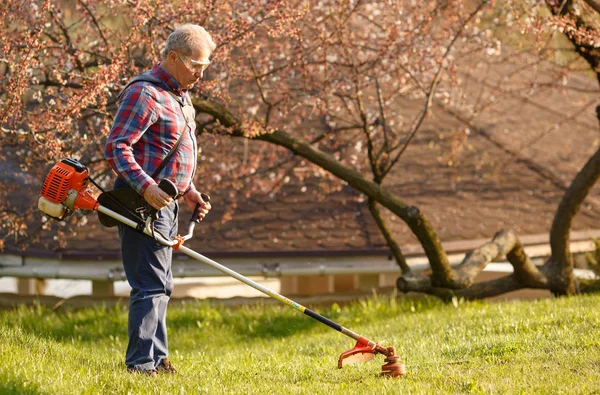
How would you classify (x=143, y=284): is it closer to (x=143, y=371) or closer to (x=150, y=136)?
(x=143, y=371)

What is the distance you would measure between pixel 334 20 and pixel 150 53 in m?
2.47

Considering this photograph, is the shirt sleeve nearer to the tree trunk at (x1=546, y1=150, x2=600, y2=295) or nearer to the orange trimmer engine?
the orange trimmer engine

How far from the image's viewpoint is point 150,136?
5.63 meters

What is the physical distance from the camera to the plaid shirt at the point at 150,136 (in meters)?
5.41

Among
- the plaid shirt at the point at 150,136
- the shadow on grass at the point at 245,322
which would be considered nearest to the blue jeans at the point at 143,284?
the plaid shirt at the point at 150,136

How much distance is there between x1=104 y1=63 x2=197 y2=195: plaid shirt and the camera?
17.8 ft

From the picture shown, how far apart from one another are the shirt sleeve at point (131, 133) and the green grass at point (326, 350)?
46.6 inches

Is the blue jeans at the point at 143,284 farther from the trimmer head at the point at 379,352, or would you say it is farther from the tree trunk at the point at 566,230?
the tree trunk at the point at 566,230

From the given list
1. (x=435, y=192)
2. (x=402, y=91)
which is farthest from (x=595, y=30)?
(x=435, y=192)

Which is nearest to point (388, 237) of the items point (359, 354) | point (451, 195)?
point (451, 195)

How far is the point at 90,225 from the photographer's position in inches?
458

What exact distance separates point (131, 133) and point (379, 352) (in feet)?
6.76

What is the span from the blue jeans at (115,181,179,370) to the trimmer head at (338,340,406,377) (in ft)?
3.93

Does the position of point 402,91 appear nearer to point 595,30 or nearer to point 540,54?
point 540,54
